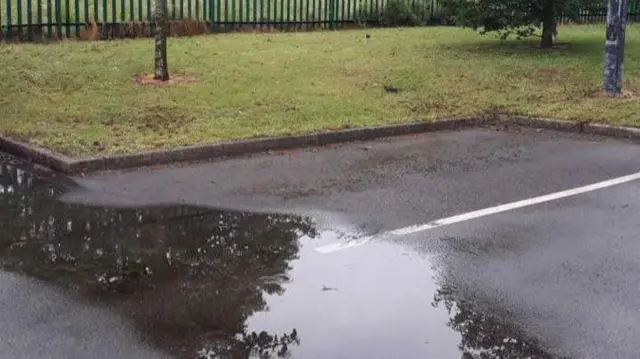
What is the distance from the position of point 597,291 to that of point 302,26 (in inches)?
612

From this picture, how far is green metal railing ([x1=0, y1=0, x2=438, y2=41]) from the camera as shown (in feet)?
52.2

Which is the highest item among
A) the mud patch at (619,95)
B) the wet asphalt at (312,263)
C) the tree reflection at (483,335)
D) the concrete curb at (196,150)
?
the mud patch at (619,95)

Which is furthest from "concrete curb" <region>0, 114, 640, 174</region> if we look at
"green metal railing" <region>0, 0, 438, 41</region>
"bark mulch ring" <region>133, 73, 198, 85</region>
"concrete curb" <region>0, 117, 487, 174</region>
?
"green metal railing" <region>0, 0, 438, 41</region>

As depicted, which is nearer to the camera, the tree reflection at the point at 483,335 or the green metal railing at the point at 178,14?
the tree reflection at the point at 483,335

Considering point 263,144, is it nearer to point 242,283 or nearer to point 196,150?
point 196,150

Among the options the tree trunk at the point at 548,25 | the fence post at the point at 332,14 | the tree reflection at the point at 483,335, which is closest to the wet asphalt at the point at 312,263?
the tree reflection at the point at 483,335

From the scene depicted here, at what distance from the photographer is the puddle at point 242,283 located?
455cm

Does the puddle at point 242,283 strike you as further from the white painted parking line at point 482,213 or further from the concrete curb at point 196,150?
the concrete curb at point 196,150

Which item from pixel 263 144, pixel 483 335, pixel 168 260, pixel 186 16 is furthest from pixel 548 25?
pixel 483 335

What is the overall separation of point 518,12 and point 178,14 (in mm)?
7323

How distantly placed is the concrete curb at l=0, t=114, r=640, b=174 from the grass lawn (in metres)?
0.21

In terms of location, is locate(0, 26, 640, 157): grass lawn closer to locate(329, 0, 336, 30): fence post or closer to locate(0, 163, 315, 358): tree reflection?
locate(0, 163, 315, 358): tree reflection

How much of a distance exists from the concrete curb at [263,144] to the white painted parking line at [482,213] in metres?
2.43

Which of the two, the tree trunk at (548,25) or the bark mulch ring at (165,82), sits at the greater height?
the tree trunk at (548,25)
